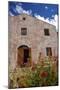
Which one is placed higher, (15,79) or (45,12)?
(45,12)

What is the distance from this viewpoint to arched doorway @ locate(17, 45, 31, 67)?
6.56 ft

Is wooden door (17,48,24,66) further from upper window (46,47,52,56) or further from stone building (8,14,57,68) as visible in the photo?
upper window (46,47,52,56)

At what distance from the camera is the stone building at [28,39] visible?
1.99 m

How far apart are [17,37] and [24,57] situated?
0.19 metres

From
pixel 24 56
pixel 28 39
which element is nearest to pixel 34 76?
pixel 24 56

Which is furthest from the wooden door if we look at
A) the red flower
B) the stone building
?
the red flower

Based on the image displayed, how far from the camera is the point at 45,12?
6.74 ft

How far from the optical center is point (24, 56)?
6.58 ft

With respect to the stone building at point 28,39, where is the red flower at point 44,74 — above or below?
below

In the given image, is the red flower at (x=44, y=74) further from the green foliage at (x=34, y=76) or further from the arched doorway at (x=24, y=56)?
the arched doorway at (x=24, y=56)

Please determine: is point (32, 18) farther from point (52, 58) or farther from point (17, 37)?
point (52, 58)

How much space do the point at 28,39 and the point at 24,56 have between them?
0.16m

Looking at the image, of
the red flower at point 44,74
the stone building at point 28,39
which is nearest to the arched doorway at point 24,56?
the stone building at point 28,39

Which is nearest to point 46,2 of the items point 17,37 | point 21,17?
point 21,17
